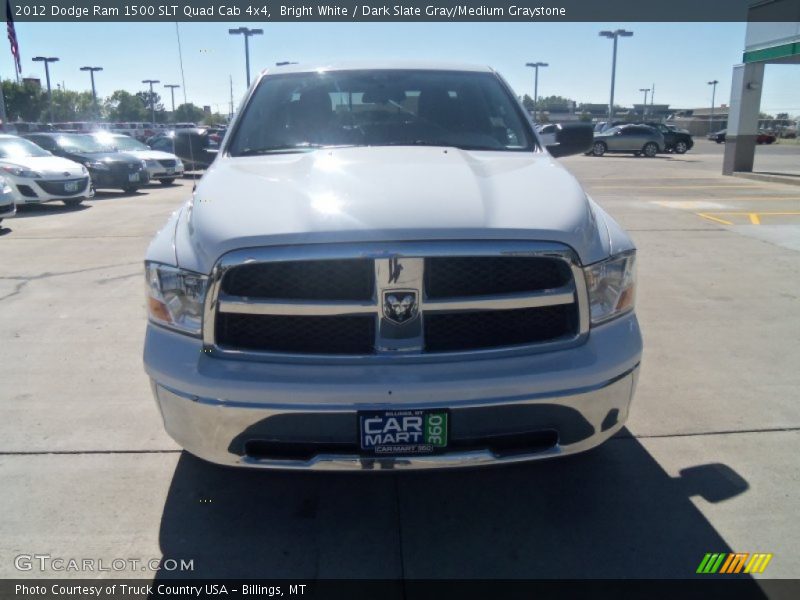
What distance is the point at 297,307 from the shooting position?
2.46 meters

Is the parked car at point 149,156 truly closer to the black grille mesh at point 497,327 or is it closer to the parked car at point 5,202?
the parked car at point 5,202

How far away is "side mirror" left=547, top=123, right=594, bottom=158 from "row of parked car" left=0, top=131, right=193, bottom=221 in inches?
369

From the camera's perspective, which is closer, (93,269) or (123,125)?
(93,269)

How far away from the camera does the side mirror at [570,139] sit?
15.1 feet

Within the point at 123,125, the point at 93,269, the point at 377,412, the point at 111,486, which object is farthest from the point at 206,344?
the point at 123,125

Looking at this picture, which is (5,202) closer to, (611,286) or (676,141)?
(611,286)

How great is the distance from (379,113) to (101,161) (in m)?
14.7

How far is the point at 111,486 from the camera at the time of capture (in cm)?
318

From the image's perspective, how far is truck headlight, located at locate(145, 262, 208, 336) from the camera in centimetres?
256

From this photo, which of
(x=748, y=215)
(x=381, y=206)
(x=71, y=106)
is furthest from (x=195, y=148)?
(x=71, y=106)

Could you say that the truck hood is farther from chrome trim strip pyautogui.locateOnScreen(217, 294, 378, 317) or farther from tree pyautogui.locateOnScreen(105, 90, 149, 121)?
tree pyautogui.locateOnScreen(105, 90, 149, 121)

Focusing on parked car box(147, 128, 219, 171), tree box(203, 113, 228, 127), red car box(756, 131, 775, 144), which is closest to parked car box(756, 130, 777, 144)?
red car box(756, 131, 775, 144)

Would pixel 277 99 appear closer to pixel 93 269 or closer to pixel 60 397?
pixel 60 397

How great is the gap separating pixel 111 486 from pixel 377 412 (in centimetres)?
158
